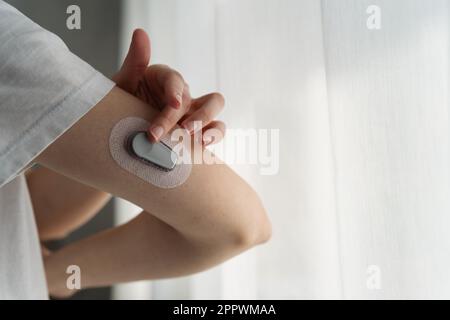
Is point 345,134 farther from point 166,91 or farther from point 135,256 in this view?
point 135,256

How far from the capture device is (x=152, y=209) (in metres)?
0.67

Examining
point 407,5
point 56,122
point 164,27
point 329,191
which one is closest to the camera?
point 56,122

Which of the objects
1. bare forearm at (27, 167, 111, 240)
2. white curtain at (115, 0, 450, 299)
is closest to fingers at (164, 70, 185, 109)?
white curtain at (115, 0, 450, 299)

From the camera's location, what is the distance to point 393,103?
71 centimetres

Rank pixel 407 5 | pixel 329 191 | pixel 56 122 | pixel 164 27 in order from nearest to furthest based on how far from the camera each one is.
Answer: pixel 56 122 < pixel 407 5 < pixel 329 191 < pixel 164 27

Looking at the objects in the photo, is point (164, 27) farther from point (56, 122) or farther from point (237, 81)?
point (56, 122)

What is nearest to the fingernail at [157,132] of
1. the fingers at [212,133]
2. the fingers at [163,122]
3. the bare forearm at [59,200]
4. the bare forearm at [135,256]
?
the fingers at [163,122]

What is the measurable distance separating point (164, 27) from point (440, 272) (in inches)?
28.4

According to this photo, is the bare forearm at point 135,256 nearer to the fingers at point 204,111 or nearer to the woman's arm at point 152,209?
the woman's arm at point 152,209

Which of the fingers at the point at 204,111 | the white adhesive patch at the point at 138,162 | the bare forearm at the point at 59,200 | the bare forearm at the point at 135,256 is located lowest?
the bare forearm at the point at 135,256

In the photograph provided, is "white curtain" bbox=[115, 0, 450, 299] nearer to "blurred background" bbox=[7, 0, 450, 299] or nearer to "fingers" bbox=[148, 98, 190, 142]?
"blurred background" bbox=[7, 0, 450, 299]

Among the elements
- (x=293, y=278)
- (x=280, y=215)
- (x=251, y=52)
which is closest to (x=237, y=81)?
(x=251, y=52)

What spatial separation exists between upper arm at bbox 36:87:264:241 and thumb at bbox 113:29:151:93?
0.11m

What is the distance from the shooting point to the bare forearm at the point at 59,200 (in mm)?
963
